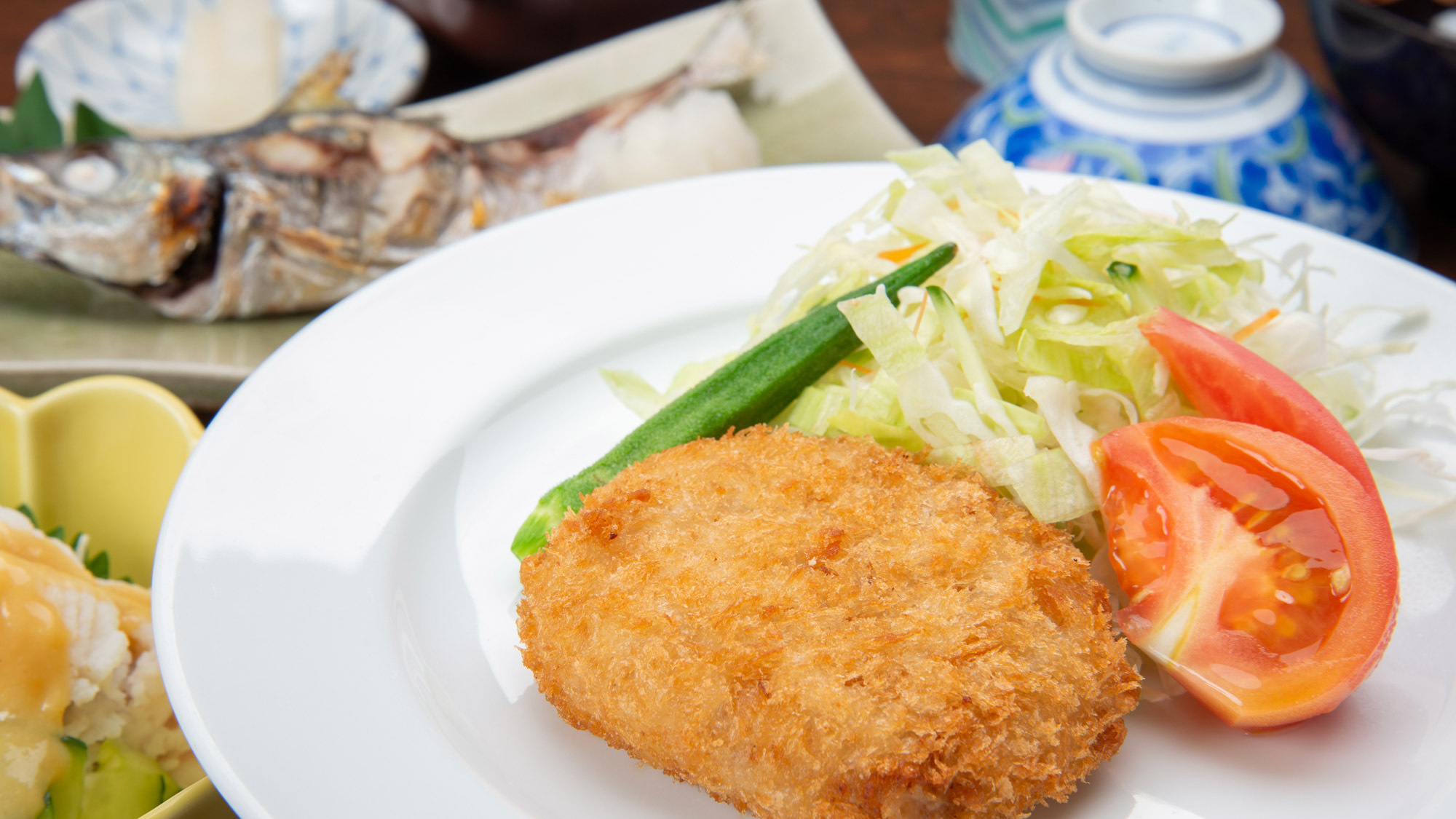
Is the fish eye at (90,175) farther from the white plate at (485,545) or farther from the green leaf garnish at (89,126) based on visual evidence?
the white plate at (485,545)

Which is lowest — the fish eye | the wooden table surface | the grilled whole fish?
the wooden table surface

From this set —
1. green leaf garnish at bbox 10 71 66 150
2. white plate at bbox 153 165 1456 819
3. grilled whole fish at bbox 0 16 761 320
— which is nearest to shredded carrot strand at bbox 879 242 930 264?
white plate at bbox 153 165 1456 819

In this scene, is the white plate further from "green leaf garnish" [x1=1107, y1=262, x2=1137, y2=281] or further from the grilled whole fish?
the grilled whole fish

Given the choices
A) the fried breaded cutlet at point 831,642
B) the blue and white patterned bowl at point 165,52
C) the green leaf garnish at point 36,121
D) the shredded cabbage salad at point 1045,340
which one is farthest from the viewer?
the blue and white patterned bowl at point 165,52

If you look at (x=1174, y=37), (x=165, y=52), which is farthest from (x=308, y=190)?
(x=1174, y=37)

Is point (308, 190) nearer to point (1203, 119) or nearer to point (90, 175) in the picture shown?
point (90, 175)

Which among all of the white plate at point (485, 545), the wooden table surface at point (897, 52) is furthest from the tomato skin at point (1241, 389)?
the wooden table surface at point (897, 52)
